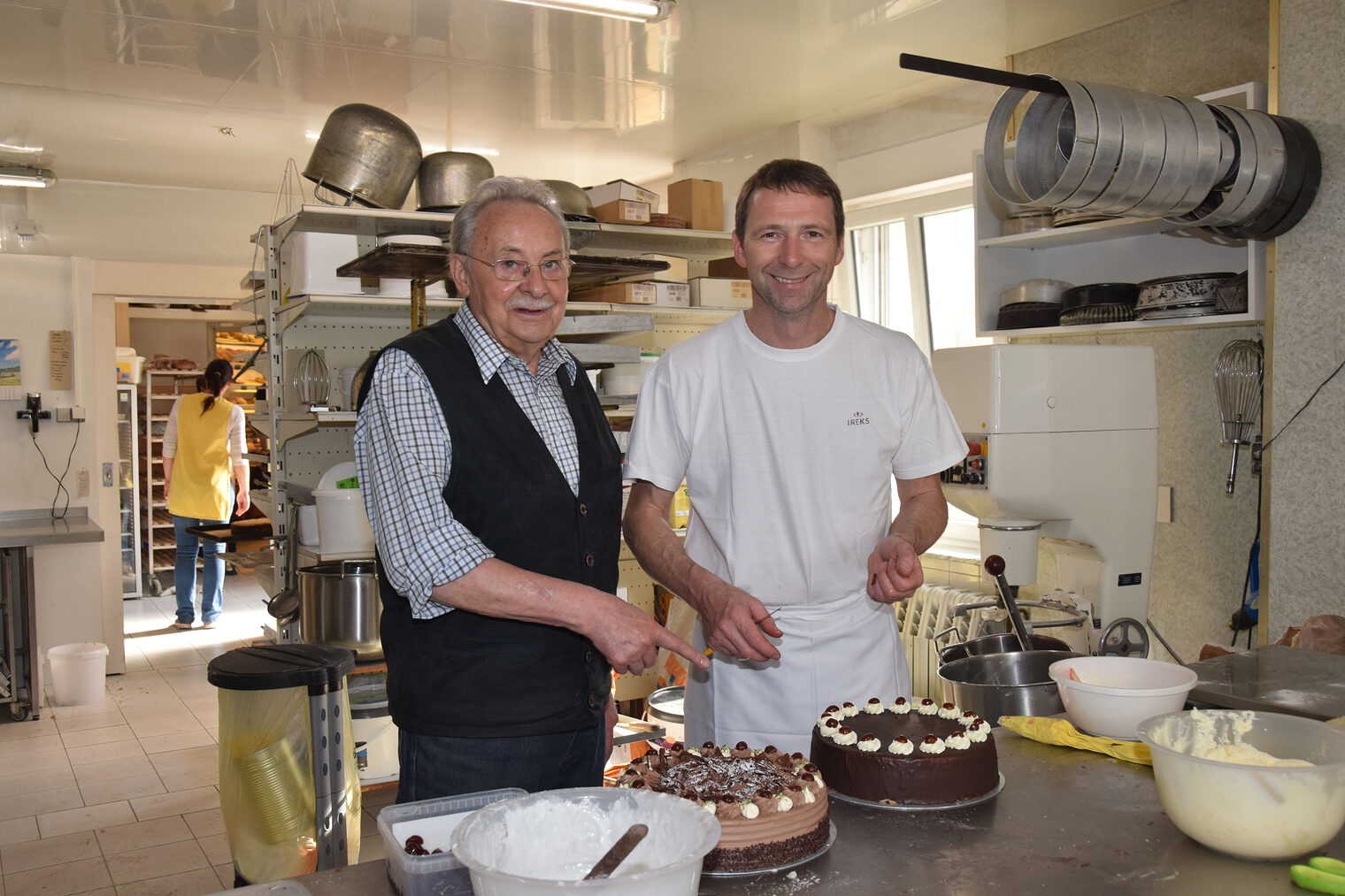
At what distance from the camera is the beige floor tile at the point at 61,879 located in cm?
353

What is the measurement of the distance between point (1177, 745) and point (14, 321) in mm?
6802

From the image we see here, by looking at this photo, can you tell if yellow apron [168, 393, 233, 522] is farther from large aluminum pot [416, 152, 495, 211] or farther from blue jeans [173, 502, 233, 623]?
large aluminum pot [416, 152, 495, 211]

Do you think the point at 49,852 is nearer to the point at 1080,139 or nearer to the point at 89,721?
the point at 89,721

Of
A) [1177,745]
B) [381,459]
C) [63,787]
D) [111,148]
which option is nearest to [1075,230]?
[1177,745]

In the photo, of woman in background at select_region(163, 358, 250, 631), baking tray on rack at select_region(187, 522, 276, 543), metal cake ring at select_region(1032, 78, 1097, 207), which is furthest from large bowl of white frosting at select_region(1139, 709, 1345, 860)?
woman in background at select_region(163, 358, 250, 631)

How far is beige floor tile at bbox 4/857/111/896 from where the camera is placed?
11.6ft

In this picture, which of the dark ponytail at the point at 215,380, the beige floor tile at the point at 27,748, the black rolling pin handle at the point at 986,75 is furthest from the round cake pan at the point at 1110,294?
the dark ponytail at the point at 215,380

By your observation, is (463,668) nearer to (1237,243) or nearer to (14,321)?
(1237,243)

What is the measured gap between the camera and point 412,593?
1.59 metres

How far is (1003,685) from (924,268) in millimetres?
3685

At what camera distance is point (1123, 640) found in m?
2.85

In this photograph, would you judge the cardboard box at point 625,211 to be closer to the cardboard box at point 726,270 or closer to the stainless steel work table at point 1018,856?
the cardboard box at point 726,270

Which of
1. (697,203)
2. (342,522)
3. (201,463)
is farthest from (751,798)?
(201,463)

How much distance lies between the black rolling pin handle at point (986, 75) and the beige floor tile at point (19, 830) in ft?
13.4
